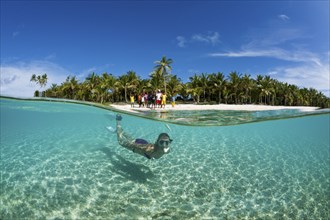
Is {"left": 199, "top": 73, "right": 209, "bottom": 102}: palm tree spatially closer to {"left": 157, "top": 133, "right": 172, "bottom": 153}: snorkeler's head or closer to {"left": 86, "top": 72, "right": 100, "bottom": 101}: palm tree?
{"left": 86, "top": 72, "right": 100, "bottom": 101}: palm tree

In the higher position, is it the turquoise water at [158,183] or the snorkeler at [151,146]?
the snorkeler at [151,146]

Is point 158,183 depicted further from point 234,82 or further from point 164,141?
point 234,82

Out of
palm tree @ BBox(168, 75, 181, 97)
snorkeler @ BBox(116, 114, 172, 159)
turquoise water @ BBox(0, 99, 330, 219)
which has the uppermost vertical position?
palm tree @ BBox(168, 75, 181, 97)

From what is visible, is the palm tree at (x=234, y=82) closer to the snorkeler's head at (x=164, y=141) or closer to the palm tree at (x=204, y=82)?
the palm tree at (x=204, y=82)

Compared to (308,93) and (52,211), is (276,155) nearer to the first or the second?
(52,211)

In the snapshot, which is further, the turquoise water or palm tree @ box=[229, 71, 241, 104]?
palm tree @ box=[229, 71, 241, 104]

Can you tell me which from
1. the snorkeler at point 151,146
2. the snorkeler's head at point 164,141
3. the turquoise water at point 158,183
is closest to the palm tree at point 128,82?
the turquoise water at point 158,183

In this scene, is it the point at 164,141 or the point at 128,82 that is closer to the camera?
the point at 164,141

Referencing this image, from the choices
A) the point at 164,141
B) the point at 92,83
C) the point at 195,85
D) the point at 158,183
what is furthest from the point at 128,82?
the point at 164,141

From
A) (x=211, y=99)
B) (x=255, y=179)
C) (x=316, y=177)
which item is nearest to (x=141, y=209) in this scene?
(x=255, y=179)

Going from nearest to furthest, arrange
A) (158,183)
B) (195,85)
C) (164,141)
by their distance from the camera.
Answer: (164,141) → (158,183) → (195,85)

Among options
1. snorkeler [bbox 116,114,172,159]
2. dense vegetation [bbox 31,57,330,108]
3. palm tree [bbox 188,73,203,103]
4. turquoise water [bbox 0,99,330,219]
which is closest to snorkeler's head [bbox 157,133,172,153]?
snorkeler [bbox 116,114,172,159]

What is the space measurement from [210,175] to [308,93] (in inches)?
3720

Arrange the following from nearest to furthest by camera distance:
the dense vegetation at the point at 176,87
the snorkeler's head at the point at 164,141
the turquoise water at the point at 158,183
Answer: the snorkeler's head at the point at 164,141, the turquoise water at the point at 158,183, the dense vegetation at the point at 176,87
